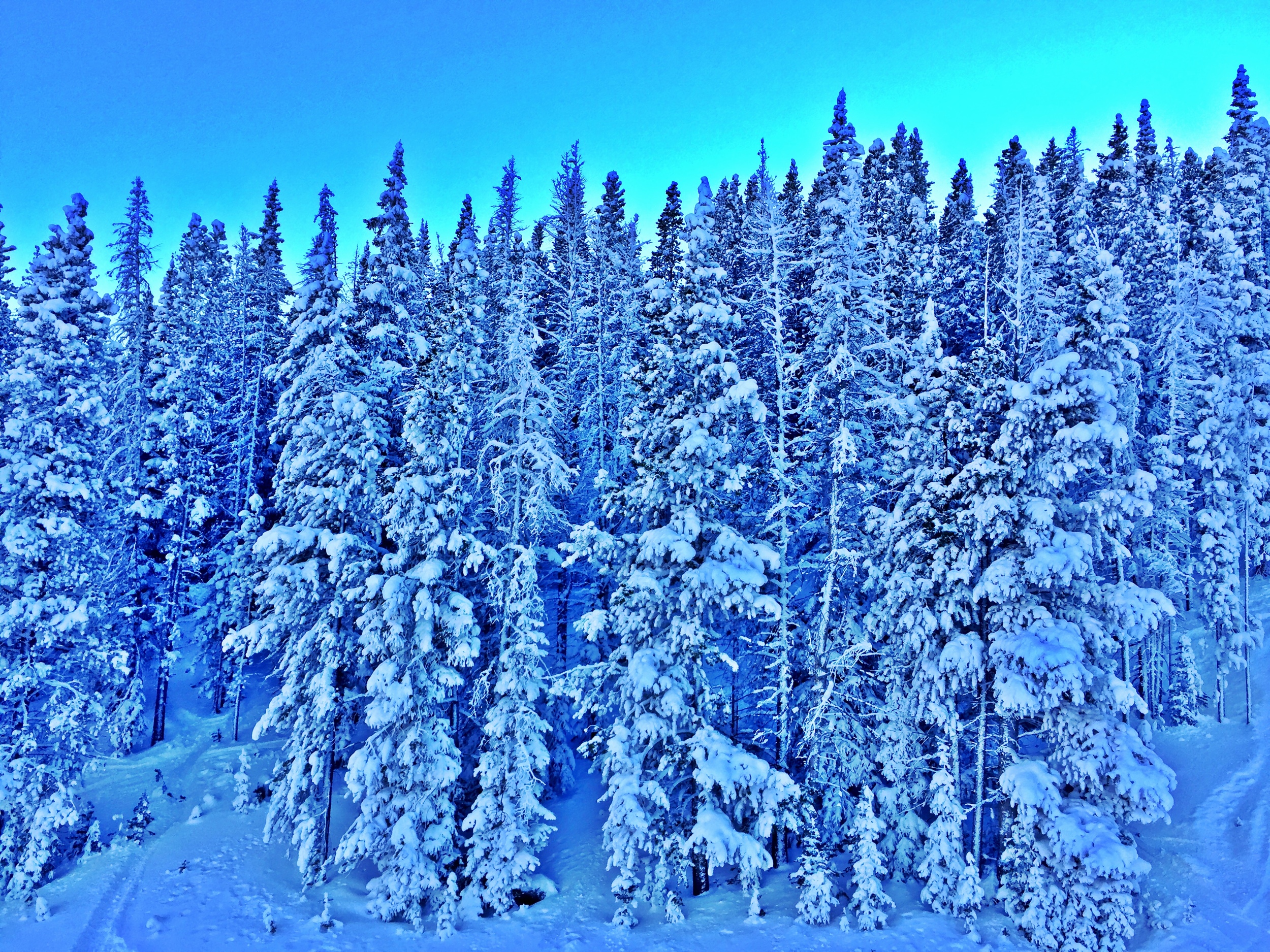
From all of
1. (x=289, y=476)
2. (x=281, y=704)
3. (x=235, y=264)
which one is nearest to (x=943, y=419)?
(x=289, y=476)

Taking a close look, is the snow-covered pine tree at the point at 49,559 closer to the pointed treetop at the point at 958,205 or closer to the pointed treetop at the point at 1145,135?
the pointed treetop at the point at 958,205

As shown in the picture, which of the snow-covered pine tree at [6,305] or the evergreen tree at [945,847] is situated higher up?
the snow-covered pine tree at [6,305]

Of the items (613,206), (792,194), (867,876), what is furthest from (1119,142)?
(867,876)

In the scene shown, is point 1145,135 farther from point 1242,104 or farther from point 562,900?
point 562,900

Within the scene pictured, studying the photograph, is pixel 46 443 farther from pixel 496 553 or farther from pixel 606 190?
pixel 606 190

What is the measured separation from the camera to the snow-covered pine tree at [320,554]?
65.8 feet

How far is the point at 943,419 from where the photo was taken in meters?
18.3

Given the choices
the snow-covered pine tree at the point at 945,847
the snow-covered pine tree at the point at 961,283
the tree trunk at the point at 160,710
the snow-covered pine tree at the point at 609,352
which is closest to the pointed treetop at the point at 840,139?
the snow-covered pine tree at the point at 961,283

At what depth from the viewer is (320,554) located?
21000 millimetres

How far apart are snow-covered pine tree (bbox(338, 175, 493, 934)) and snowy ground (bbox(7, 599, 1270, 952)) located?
64.6 inches

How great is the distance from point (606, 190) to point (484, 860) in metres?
32.0

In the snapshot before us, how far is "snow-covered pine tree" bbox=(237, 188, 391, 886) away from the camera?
20.1 metres

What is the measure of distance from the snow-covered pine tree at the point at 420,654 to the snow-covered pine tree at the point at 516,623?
87 cm

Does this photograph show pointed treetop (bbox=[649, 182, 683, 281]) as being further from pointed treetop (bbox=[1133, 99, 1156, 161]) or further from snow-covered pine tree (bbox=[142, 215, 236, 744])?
pointed treetop (bbox=[1133, 99, 1156, 161])
